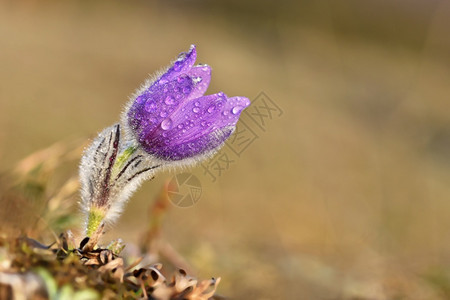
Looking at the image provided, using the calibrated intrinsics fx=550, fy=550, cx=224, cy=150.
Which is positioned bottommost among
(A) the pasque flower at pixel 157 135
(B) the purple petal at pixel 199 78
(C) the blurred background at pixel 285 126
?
(A) the pasque flower at pixel 157 135

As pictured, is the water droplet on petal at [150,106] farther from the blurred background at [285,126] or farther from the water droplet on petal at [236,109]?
the blurred background at [285,126]

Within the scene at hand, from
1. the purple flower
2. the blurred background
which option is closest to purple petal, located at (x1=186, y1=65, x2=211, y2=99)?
the purple flower

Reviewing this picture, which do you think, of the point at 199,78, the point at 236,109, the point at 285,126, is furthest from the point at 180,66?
the point at 285,126

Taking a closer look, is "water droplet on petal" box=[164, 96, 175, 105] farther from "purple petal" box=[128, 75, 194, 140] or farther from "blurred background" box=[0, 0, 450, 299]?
"blurred background" box=[0, 0, 450, 299]

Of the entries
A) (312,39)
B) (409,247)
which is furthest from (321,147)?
(312,39)

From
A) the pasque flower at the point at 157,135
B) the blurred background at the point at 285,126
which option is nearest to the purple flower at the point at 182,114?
the pasque flower at the point at 157,135

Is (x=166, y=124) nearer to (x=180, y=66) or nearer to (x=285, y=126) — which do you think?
(x=180, y=66)
